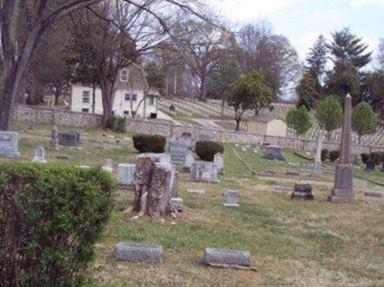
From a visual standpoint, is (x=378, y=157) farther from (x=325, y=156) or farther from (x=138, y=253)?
(x=138, y=253)

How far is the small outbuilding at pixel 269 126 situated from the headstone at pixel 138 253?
51.7 metres

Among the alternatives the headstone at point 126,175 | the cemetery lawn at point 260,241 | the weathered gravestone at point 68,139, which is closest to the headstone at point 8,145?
the cemetery lawn at point 260,241

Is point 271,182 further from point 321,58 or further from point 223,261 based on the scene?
point 321,58

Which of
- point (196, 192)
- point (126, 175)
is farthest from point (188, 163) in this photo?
point (126, 175)

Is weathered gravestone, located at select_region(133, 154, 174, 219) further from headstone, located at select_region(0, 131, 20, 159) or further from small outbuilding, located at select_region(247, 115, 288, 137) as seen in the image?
small outbuilding, located at select_region(247, 115, 288, 137)

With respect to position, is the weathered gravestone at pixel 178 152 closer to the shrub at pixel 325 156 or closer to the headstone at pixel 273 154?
the headstone at pixel 273 154

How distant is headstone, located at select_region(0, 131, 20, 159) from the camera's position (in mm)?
19844

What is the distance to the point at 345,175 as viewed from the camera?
16.8 metres

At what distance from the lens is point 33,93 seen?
6550cm

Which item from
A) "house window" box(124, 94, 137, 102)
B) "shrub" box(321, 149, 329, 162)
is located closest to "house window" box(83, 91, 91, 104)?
"house window" box(124, 94, 137, 102)

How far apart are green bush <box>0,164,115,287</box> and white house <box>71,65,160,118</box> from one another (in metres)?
60.1

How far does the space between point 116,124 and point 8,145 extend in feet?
76.6

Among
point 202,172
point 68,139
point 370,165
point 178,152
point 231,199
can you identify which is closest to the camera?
point 231,199

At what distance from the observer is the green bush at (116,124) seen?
43.3 m
